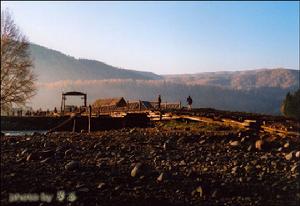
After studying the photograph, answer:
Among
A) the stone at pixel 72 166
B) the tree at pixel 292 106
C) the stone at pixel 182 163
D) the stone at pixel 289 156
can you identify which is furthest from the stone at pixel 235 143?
the tree at pixel 292 106

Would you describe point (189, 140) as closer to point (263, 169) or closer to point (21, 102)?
point (263, 169)

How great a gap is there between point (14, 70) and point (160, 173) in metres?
30.8

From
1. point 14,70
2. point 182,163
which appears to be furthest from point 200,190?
point 14,70

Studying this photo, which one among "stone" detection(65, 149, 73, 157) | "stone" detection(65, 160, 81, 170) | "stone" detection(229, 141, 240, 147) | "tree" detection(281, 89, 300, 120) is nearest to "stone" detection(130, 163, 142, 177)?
"stone" detection(65, 160, 81, 170)

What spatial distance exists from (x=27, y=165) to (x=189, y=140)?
28.3ft

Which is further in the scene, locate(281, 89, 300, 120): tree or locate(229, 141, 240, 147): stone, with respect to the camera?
locate(281, 89, 300, 120): tree

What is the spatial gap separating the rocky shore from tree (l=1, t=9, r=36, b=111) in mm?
21662

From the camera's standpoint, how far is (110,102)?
74625 mm

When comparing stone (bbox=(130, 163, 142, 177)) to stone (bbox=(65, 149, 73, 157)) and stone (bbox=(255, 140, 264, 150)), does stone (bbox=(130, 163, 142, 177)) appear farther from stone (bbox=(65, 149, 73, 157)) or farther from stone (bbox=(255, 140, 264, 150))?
stone (bbox=(255, 140, 264, 150))

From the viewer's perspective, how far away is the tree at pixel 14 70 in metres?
41.4

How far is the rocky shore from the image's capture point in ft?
39.6

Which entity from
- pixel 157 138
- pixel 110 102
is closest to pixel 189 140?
pixel 157 138

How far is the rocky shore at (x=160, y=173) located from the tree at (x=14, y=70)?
21662 millimetres

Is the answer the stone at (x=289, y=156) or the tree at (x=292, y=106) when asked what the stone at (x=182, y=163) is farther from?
the tree at (x=292, y=106)
